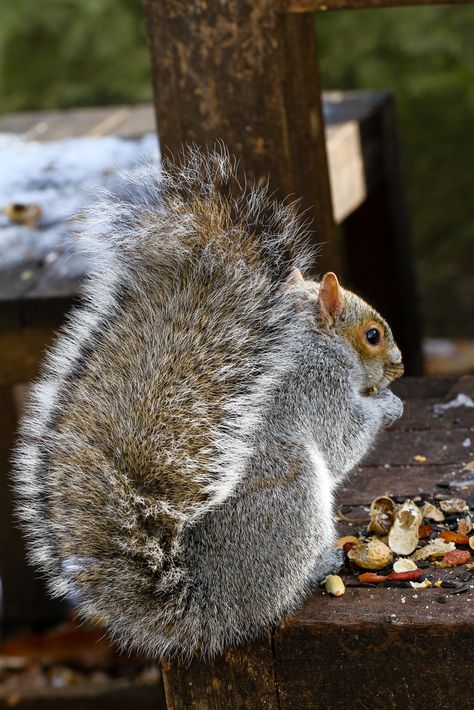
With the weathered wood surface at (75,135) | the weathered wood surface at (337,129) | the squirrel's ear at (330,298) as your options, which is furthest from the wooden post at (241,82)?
the weathered wood surface at (337,129)

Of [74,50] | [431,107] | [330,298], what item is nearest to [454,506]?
[330,298]

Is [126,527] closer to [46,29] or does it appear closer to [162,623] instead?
[162,623]

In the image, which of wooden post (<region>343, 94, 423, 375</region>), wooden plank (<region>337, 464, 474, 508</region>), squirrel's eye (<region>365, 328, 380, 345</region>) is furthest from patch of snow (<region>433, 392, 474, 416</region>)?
wooden post (<region>343, 94, 423, 375</region>)

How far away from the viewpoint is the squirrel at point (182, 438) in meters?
1.73

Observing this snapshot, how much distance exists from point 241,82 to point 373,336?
0.65m

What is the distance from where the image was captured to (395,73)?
459cm

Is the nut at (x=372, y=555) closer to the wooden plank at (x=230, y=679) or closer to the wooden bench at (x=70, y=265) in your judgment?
the wooden plank at (x=230, y=679)

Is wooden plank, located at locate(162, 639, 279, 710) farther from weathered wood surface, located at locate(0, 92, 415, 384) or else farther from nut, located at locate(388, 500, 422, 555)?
weathered wood surface, located at locate(0, 92, 415, 384)

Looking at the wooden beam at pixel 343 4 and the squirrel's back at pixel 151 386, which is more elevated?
the wooden beam at pixel 343 4

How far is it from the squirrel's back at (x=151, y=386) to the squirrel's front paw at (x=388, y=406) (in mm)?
255

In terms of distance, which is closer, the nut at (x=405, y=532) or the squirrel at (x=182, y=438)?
the squirrel at (x=182, y=438)

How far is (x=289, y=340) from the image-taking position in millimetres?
1899

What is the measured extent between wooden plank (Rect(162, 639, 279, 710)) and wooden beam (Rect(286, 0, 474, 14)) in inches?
47.5

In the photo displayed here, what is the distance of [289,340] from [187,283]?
186 mm
